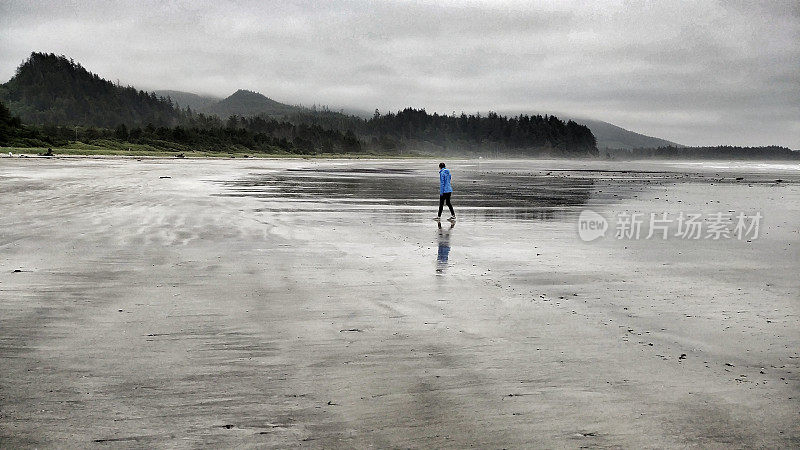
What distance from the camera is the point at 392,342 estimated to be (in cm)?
762

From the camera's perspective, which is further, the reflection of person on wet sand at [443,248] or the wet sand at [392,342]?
the reflection of person on wet sand at [443,248]

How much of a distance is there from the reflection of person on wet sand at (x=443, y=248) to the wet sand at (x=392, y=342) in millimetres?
140

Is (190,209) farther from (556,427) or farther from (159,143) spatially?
(159,143)

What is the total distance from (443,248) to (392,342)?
8101 millimetres

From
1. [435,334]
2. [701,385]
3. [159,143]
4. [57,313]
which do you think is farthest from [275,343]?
[159,143]

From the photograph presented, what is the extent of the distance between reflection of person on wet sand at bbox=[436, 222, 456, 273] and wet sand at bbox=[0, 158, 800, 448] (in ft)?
0.46

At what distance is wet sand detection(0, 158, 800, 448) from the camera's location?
5238 millimetres

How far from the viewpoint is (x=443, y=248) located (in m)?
15.6

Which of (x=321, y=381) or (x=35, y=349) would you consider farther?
(x=35, y=349)

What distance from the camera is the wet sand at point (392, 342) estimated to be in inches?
206

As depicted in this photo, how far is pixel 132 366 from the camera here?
6543 mm

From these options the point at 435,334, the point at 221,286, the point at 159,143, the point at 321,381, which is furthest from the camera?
the point at 159,143

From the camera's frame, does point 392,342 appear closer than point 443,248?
Yes

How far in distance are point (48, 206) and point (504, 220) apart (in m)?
16.6
